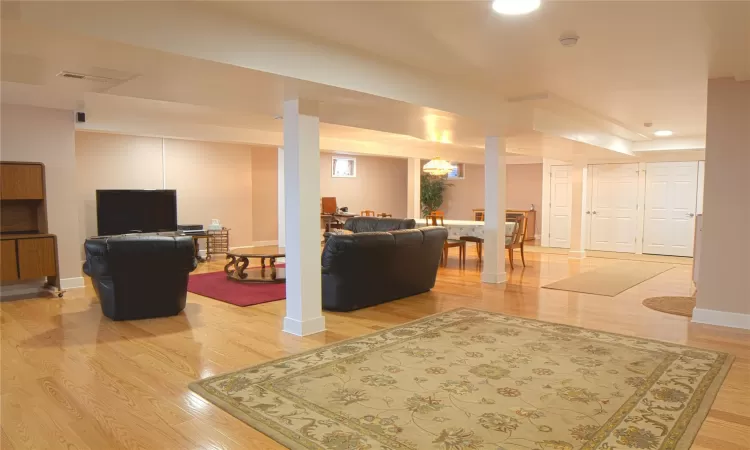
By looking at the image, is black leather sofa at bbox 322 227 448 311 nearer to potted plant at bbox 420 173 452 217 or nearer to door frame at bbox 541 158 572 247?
door frame at bbox 541 158 572 247

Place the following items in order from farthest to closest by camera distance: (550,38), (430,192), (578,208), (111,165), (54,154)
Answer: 1. (430,192)
2. (578,208)
3. (111,165)
4. (54,154)
5. (550,38)

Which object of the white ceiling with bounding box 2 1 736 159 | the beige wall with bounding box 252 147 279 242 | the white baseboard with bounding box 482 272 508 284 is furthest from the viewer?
the beige wall with bounding box 252 147 279 242

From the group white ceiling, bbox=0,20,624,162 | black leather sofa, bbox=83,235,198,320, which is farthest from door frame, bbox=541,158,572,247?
black leather sofa, bbox=83,235,198,320

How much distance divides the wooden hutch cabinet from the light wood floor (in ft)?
1.17

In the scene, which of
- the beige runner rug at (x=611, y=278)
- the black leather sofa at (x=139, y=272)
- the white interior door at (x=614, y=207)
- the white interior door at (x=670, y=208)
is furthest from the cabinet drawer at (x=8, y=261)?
the white interior door at (x=670, y=208)

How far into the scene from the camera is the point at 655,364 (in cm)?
367

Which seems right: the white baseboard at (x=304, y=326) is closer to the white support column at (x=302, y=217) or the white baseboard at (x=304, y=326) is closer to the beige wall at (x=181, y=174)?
the white support column at (x=302, y=217)

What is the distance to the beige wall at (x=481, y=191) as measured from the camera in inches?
544

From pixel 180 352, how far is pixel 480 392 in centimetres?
236

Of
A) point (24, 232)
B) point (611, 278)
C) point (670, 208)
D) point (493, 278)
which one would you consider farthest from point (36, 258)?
point (670, 208)

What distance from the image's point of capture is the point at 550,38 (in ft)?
12.2

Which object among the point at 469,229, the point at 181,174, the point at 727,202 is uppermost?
the point at 181,174

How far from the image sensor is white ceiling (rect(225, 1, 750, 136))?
3141 millimetres

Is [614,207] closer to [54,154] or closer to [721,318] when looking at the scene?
[721,318]
